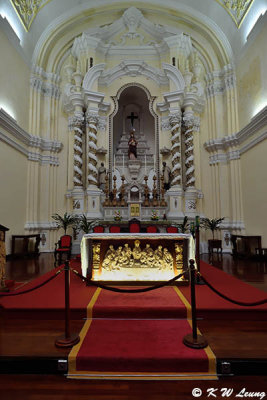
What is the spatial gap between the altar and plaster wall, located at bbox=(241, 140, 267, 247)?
4.07 meters

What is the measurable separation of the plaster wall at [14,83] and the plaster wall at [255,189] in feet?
26.7

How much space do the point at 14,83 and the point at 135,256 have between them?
297 inches

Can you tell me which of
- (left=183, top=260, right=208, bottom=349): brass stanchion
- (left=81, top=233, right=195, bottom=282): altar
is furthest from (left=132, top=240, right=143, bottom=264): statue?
(left=183, top=260, right=208, bottom=349): brass stanchion

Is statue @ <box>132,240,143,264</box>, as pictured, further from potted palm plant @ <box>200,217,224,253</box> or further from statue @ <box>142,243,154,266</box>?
potted palm plant @ <box>200,217,224,253</box>

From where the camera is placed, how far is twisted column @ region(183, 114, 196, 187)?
978 cm

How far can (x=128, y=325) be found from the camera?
3074mm

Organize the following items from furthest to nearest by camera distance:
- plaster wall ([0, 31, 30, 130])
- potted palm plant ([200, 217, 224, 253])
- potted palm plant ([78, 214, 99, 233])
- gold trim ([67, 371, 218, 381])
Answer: potted palm plant ([78, 214, 99, 233])
potted palm plant ([200, 217, 224, 253])
plaster wall ([0, 31, 30, 130])
gold trim ([67, 371, 218, 381])

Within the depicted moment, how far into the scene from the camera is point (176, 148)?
32.1 ft

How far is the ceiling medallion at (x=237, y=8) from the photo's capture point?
8.32 m

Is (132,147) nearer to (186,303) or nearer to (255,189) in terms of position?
(255,189)

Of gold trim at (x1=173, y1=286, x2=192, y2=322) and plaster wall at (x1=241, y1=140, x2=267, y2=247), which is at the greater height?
plaster wall at (x1=241, y1=140, x2=267, y2=247)

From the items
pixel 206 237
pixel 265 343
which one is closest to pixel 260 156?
pixel 206 237

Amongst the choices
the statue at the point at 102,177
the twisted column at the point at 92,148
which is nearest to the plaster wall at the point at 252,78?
the statue at the point at 102,177

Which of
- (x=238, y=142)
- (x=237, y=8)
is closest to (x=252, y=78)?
(x=238, y=142)
